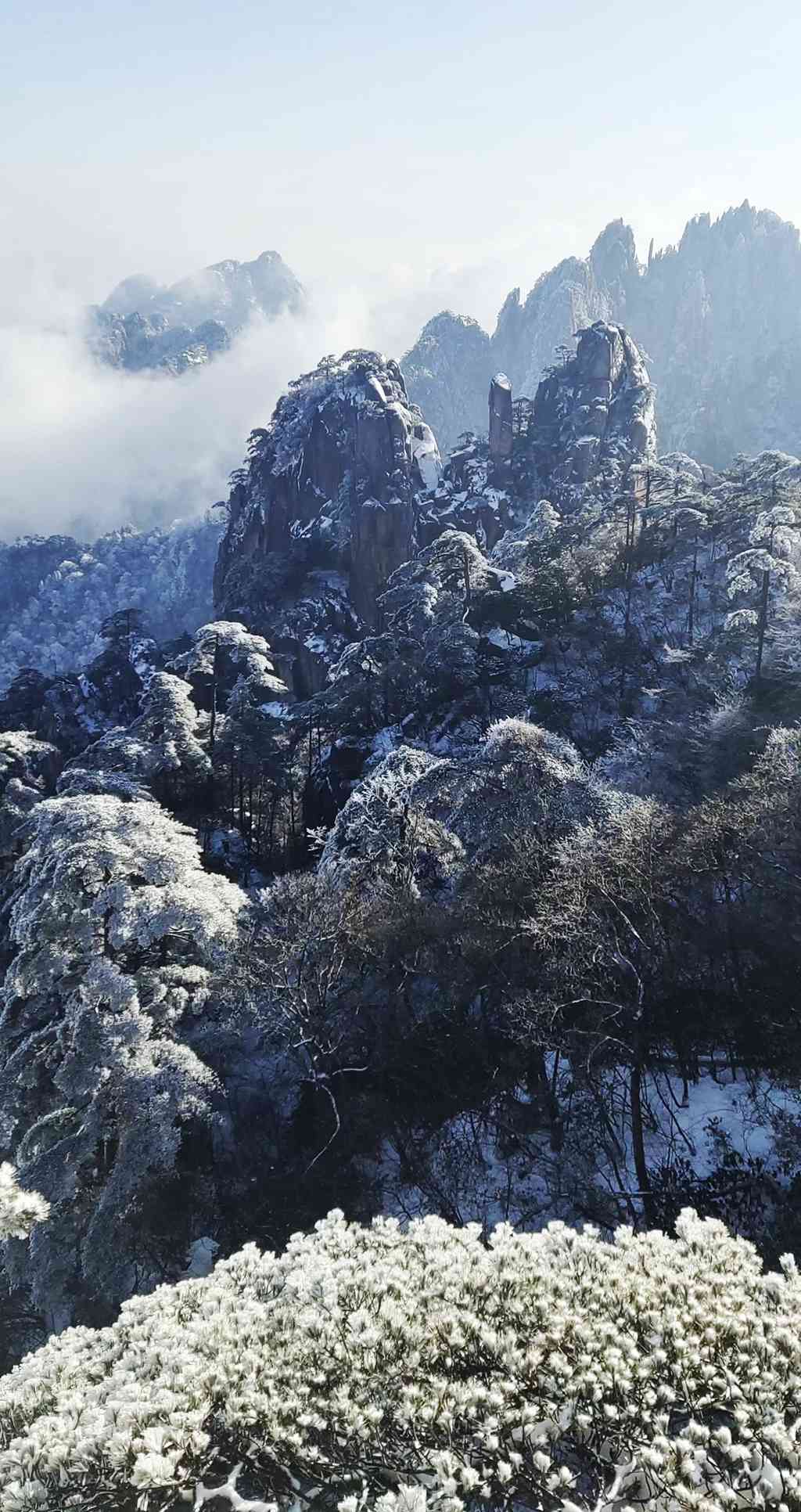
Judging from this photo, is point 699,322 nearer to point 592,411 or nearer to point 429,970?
point 592,411

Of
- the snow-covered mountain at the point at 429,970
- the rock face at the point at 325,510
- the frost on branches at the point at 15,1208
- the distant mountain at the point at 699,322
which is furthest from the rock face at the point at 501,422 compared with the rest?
the frost on branches at the point at 15,1208

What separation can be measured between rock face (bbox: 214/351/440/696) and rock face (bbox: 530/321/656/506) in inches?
504

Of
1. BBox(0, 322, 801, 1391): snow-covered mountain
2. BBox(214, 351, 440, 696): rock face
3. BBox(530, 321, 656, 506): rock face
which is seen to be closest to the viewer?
BBox(0, 322, 801, 1391): snow-covered mountain

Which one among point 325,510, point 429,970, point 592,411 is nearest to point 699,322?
point 592,411

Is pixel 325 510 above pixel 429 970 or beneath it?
above

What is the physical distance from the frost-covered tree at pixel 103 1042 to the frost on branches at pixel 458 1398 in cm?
615

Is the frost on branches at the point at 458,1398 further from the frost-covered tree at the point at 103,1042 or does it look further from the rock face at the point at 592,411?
the rock face at the point at 592,411

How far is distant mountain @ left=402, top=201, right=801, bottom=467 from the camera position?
139m

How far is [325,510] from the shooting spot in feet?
255

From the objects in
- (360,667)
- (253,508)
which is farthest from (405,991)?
(253,508)

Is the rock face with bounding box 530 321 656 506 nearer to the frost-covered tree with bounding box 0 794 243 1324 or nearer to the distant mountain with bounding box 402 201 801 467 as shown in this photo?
the distant mountain with bounding box 402 201 801 467

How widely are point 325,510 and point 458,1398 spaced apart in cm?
7791

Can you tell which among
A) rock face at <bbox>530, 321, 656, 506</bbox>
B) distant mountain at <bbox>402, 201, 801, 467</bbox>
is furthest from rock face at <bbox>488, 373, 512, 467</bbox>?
distant mountain at <bbox>402, 201, 801, 467</bbox>

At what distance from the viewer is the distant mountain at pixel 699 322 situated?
13900 centimetres
